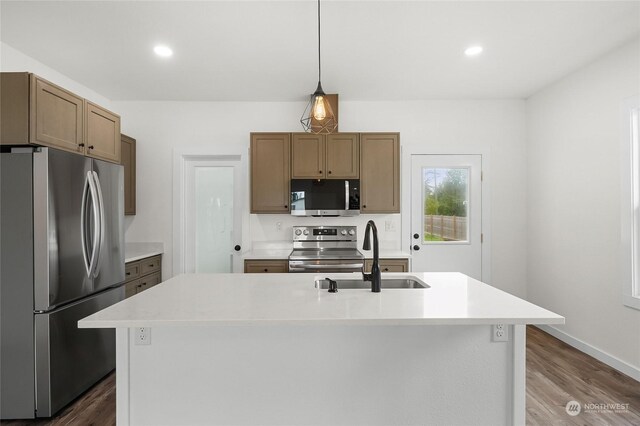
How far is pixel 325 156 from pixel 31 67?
2734mm

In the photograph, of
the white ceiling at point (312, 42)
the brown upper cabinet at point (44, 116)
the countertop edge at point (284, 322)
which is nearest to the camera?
the countertop edge at point (284, 322)

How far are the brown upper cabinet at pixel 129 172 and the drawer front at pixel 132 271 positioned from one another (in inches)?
29.4

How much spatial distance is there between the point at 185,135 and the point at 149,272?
1633 millimetres

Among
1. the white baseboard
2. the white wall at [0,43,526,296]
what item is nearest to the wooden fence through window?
the white wall at [0,43,526,296]

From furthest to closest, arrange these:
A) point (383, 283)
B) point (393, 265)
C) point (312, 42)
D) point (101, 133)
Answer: point (393, 265)
point (101, 133)
point (312, 42)
point (383, 283)

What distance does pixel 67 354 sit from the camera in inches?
89.6

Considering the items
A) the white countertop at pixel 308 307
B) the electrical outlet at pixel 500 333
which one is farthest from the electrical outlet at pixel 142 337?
the electrical outlet at pixel 500 333

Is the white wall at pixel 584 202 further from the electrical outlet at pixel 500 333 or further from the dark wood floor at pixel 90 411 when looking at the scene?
the dark wood floor at pixel 90 411

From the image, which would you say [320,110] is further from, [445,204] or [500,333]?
[445,204]

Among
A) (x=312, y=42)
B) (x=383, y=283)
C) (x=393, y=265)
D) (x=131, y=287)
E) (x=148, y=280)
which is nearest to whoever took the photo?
(x=383, y=283)

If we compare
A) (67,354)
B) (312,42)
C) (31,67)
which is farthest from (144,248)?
(312,42)

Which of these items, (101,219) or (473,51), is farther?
(473,51)

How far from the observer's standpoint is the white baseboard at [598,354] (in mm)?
2698

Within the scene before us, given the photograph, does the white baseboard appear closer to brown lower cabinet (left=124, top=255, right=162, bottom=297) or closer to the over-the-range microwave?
the over-the-range microwave
